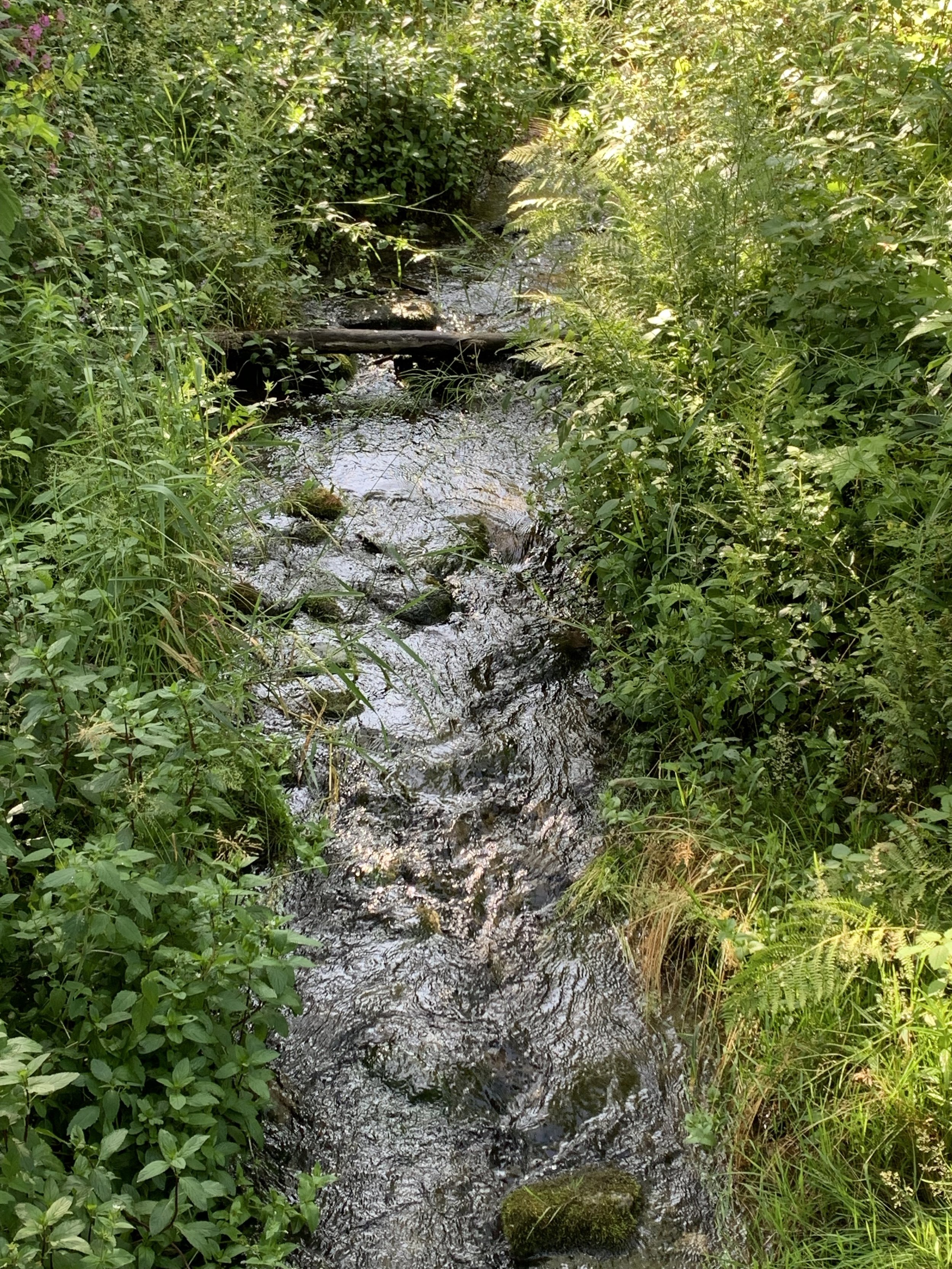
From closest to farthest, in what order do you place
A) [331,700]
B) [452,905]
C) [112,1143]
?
[112,1143] → [452,905] → [331,700]

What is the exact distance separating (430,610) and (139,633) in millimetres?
1580

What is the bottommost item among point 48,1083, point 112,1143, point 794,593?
point 112,1143

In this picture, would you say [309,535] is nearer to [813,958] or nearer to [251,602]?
[251,602]

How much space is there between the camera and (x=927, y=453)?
3371 mm

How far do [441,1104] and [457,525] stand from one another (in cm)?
288

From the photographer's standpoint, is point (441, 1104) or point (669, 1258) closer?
point (669, 1258)

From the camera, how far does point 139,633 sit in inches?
129

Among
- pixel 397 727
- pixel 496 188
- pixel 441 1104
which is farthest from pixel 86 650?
pixel 496 188

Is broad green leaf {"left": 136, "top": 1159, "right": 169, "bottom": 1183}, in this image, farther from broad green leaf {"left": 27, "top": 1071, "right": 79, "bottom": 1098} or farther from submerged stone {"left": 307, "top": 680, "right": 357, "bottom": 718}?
submerged stone {"left": 307, "top": 680, "right": 357, "bottom": 718}

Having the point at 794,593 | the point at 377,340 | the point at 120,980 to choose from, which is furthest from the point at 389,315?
the point at 120,980

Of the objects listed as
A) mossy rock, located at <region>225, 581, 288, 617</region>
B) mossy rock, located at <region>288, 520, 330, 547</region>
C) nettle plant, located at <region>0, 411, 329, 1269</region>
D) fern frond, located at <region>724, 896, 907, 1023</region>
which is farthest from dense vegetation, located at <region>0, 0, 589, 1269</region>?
fern frond, located at <region>724, 896, 907, 1023</region>

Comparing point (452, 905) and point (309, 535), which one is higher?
point (309, 535)

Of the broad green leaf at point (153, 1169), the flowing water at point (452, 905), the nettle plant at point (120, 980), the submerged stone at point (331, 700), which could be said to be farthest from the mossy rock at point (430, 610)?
the broad green leaf at point (153, 1169)

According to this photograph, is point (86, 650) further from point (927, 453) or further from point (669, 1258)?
point (927, 453)
